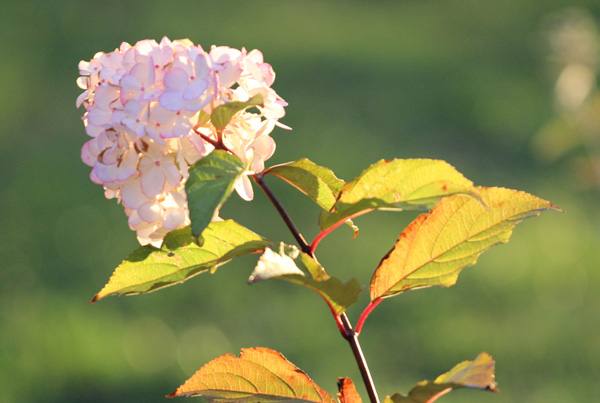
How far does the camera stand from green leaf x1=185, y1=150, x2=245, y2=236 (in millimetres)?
527

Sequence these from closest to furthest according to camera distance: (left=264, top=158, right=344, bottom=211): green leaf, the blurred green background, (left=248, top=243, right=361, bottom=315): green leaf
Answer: (left=248, top=243, right=361, bottom=315): green leaf, (left=264, top=158, right=344, bottom=211): green leaf, the blurred green background

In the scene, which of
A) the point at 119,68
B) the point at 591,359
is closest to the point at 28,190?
the point at 591,359

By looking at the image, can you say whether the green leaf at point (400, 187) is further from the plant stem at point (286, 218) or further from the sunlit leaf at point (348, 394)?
the sunlit leaf at point (348, 394)

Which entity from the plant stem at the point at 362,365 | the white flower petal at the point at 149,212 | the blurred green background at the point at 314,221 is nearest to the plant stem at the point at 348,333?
the plant stem at the point at 362,365

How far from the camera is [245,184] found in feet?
2.17

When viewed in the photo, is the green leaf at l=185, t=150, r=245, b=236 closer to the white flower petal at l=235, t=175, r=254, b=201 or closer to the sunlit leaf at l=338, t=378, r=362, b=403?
the white flower petal at l=235, t=175, r=254, b=201

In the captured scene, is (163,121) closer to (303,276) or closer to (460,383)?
(303,276)

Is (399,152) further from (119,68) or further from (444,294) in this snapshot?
(119,68)

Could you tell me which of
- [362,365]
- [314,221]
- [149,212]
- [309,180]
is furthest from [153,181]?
[314,221]

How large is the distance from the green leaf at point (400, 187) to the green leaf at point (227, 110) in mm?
118


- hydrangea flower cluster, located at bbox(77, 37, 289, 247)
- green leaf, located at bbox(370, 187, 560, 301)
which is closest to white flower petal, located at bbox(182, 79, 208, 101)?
hydrangea flower cluster, located at bbox(77, 37, 289, 247)

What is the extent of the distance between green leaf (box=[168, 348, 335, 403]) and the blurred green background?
1786 millimetres

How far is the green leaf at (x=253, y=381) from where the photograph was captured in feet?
2.11

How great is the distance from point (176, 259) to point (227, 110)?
15 cm
